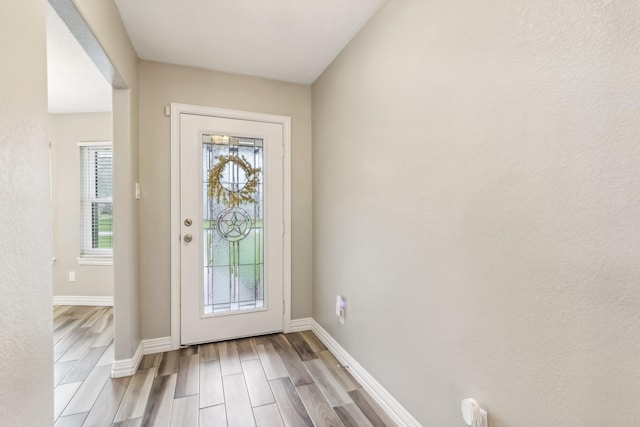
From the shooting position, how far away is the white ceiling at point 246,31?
1.78 meters

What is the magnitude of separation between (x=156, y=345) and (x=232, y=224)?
1.15 metres

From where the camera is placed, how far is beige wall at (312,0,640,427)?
2.56 ft

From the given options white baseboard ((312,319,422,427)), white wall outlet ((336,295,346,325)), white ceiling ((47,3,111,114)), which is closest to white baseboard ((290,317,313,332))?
white baseboard ((312,319,422,427))

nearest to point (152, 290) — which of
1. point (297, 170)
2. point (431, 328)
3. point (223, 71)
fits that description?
point (297, 170)

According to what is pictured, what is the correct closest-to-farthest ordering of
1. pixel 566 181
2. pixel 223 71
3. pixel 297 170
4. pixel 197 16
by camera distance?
pixel 566 181 → pixel 197 16 → pixel 223 71 → pixel 297 170

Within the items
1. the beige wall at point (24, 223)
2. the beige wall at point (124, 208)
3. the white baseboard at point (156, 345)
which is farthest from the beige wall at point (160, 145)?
the beige wall at point (24, 223)

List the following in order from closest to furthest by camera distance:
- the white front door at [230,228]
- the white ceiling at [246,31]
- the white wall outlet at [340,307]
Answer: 1. the white ceiling at [246,31]
2. the white wall outlet at [340,307]
3. the white front door at [230,228]

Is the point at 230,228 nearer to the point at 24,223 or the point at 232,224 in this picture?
the point at 232,224

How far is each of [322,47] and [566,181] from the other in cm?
191

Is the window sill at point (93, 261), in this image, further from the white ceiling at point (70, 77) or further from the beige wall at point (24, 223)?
the beige wall at point (24, 223)

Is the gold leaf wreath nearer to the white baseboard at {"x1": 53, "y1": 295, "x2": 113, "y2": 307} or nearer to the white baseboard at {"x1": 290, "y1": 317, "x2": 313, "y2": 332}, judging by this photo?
the white baseboard at {"x1": 290, "y1": 317, "x2": 313, "y2": 332}

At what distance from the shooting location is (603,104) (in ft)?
2.60

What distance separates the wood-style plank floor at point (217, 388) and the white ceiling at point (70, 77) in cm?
230

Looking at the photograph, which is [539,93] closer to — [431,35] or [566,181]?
[566,181]
